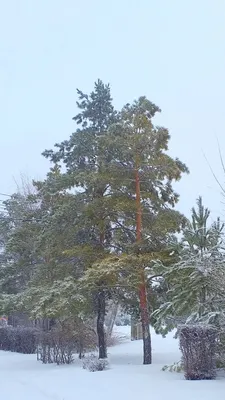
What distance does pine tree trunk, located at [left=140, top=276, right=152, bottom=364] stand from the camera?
39.4 feet

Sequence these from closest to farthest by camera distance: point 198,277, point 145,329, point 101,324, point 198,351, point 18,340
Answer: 1. point 198,351
2. point 198,277
3. point 145,329
4. point 101,324
5. point 18,340

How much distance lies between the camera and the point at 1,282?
20.4 m

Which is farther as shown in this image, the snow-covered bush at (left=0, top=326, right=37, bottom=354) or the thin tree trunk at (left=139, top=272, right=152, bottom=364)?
the snow-covered bush at (left=0, top=326, right=37, bottom=354)

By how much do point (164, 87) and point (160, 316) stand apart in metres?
36.6

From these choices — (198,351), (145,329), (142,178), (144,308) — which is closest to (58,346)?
(145,329)

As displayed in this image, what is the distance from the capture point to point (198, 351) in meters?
8.42

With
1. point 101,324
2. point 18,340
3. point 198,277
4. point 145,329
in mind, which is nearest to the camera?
point 198,277

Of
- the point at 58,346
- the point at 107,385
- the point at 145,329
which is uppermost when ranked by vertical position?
the point at 145,329

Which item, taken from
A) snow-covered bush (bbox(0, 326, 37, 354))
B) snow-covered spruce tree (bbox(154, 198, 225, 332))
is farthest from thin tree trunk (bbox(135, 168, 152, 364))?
Answer: snow-covered bush (bbox(0, 326, 37, 354))

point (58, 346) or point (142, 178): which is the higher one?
point (142, 178)

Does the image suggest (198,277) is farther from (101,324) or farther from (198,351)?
(101,324)

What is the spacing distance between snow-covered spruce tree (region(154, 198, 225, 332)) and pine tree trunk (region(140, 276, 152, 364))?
1.50 meters

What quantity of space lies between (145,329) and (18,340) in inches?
347

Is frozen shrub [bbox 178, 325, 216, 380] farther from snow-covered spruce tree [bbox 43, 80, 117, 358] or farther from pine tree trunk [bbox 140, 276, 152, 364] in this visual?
snow-covered spruce tree [bbox 43, 80, 117, 358]
